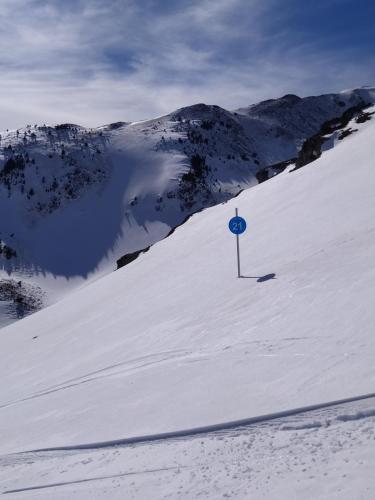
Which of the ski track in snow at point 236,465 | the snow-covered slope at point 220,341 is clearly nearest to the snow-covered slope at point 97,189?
the snow-covered slope at point 220,341

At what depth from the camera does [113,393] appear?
7832mm

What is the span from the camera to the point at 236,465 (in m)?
4.46

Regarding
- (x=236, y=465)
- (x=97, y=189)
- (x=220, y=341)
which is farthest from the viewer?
(x=97, y=189)

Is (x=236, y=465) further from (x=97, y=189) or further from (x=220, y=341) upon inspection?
(x=97, y=189)

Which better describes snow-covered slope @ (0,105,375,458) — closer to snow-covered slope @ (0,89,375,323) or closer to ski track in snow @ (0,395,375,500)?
ski track in snow @ (0,395,375,500)

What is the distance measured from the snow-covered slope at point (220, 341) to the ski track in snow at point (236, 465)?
414 millimetres

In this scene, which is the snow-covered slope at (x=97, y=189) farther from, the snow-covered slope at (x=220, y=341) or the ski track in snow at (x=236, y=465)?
the ski track in snow at (x=236, y=465)

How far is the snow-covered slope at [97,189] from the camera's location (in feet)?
212

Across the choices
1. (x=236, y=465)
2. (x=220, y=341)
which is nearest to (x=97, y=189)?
(x=220, y=341)

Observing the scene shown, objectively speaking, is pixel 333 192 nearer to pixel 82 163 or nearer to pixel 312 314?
pixel 312 314

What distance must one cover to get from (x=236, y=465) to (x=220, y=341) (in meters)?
4.43

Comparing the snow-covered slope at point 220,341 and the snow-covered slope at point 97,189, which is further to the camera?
the snow-covered slope at point 97,189

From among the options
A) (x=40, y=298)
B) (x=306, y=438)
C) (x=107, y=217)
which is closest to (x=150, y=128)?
(x=107, y=217)

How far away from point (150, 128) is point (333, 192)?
9464 centimetres
